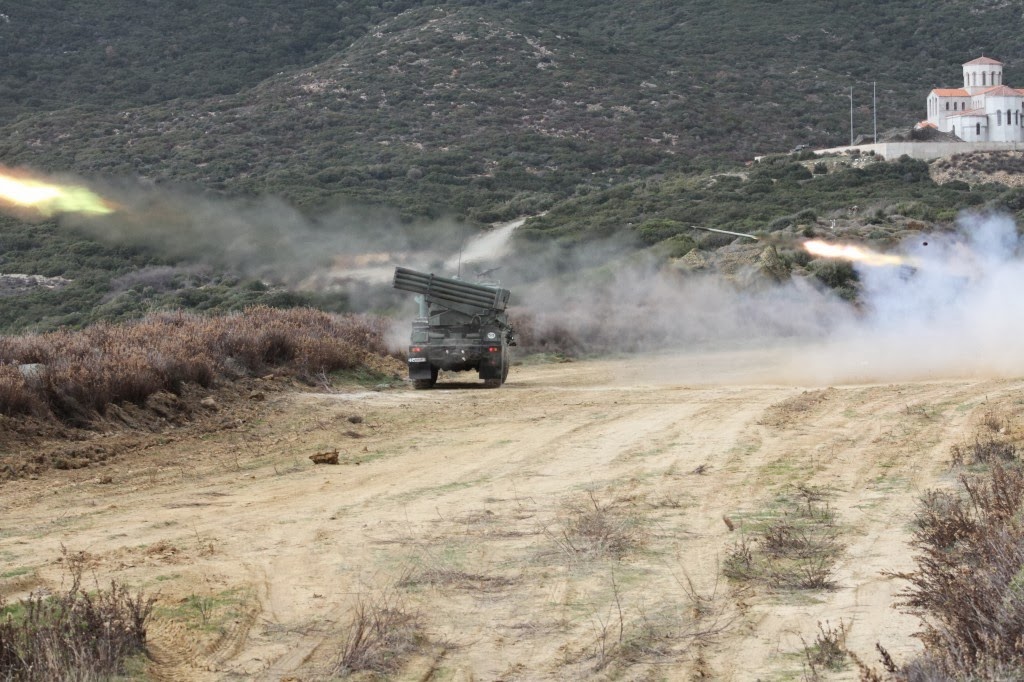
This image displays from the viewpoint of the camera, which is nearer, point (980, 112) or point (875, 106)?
point (980, 112)

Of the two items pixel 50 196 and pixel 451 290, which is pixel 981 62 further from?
pixel 451 290

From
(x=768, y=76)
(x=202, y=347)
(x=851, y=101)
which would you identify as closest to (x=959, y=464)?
(x=202, y=347)

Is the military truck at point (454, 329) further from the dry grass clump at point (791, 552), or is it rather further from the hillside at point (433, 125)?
the dry grass clump at point (791, 552)

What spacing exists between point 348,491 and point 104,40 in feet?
312

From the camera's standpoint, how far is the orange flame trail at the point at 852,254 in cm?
3450

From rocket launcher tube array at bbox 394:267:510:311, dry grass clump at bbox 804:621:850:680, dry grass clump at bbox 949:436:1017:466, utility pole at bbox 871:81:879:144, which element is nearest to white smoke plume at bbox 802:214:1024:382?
rocket launcher tube array at bbox 394:267:510:311

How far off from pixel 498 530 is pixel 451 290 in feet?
49.2

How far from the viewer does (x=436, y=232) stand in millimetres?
49594

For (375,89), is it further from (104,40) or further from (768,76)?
(768,76)

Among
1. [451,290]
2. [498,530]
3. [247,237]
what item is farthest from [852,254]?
[498,530]

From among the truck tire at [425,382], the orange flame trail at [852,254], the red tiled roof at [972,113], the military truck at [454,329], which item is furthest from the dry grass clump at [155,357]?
the red tiled roof at [972,113]

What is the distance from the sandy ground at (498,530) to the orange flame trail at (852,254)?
15093 millimetres

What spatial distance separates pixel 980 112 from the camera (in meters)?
102

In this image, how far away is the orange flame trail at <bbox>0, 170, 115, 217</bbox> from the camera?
117 feet
